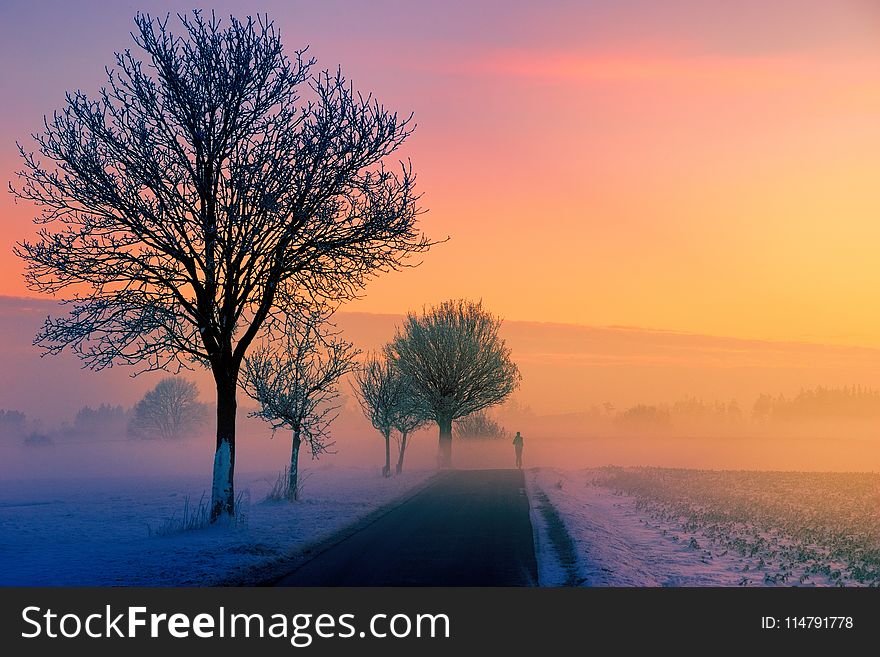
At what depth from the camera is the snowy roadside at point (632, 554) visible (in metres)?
13.1

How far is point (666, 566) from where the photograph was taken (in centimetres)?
1450

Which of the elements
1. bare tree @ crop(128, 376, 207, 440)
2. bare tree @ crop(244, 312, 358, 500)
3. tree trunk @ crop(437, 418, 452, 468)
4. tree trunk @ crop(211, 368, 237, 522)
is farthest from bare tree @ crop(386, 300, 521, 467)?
bare tree @ crop(128, 376, 207, 440)

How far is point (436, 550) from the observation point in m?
15.8

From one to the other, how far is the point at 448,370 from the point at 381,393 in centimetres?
747

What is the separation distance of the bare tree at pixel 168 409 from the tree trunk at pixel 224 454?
9063cm

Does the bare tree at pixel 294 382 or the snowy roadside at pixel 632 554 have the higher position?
the bare tree at pixel 294 382

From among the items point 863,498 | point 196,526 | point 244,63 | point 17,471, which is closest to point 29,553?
point 196,526

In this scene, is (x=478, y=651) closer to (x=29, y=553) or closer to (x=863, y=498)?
(x=29, y=553)

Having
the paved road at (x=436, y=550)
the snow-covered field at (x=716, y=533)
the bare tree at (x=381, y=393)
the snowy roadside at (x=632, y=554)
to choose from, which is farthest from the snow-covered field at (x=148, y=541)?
the bare tree at (x=381, y=393)

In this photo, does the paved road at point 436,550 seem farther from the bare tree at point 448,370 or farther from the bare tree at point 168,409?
the bare tree at point 168,409

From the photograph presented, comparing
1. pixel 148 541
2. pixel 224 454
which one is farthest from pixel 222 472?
pixel 148 541

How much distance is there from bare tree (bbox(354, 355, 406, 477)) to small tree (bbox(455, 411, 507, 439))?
27.1 metres

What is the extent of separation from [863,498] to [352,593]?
22790 mm

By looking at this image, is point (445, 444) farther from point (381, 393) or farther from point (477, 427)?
point (477, 427)
